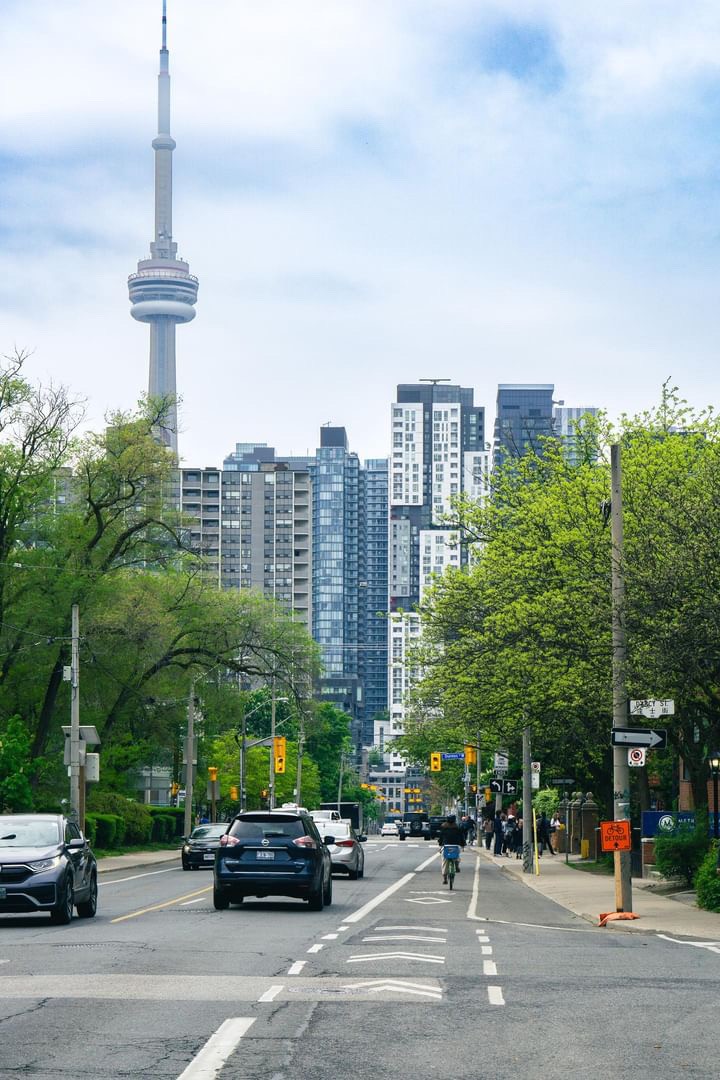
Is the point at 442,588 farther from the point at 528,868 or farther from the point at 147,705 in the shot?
the point at 147,705

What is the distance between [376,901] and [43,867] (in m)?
9.39

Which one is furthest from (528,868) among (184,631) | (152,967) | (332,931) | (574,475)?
(152,967)

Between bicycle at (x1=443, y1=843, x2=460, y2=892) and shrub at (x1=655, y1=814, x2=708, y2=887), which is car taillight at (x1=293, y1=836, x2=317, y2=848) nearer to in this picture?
shrub at (x1=655, y1=814, x2=708, y2=887)

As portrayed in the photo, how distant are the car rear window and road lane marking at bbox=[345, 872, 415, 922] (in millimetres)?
1641

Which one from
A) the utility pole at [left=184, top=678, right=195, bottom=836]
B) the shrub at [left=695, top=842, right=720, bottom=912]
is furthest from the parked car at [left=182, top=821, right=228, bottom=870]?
the shrub at [left=695, top=842, right=720, bottom=912]

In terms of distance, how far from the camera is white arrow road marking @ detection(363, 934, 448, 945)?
1944cm

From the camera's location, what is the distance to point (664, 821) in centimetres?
3731

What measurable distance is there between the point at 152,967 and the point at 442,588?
89.5ft

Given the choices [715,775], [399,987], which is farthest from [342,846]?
[399,987]

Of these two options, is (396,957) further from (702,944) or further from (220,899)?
(220,899)

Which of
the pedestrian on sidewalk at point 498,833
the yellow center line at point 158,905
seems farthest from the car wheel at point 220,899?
the pedestrian on sidewalk at point 498,833

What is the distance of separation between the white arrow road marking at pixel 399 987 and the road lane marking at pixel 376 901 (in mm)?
9195

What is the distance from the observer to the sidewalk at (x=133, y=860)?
46641mm

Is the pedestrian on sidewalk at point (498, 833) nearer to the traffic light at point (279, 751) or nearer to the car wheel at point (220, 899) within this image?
the traffic light at point (279, 751)
